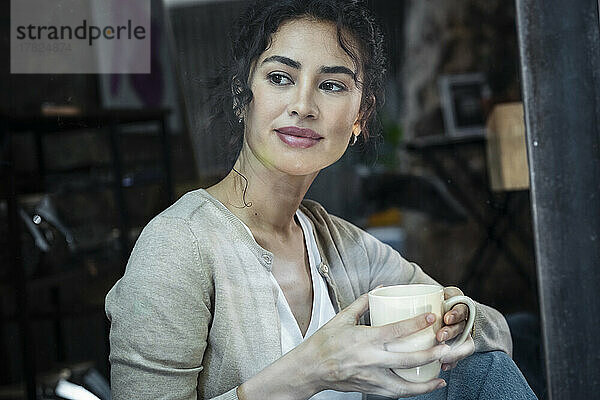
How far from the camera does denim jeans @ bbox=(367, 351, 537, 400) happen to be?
105 centimetres

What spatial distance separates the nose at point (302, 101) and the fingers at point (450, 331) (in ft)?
1.12

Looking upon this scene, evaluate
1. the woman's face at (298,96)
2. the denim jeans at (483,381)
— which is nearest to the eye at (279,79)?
the woman's face at (298,96)

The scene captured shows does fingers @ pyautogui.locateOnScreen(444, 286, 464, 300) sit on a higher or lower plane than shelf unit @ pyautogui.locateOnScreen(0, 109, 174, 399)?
lower

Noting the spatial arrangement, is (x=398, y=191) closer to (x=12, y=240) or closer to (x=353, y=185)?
(x=353, y=185)

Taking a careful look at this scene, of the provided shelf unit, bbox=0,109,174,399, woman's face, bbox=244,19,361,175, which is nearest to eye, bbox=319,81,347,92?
woman's face, bbox=244,19,361,175

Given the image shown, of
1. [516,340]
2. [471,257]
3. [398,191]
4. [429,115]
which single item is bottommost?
[516,340]

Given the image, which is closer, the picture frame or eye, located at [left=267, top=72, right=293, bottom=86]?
eye, located at [left=267, top=72, right=293, bottom=86]

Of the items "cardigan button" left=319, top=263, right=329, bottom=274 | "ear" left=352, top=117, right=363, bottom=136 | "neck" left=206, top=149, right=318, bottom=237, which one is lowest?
"cardigan button" left=319, top=263, right=329, bottom=274

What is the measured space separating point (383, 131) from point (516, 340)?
397mm

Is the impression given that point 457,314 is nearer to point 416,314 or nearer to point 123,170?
point 416,314

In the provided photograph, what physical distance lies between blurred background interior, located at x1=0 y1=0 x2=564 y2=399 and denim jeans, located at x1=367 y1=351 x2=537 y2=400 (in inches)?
4.8

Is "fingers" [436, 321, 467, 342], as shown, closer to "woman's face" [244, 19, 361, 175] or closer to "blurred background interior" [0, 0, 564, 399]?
"blurred background interior" [0, 0, 564, 399]

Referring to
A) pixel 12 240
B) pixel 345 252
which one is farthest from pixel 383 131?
pixel 12 240

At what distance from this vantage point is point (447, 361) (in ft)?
3.14
